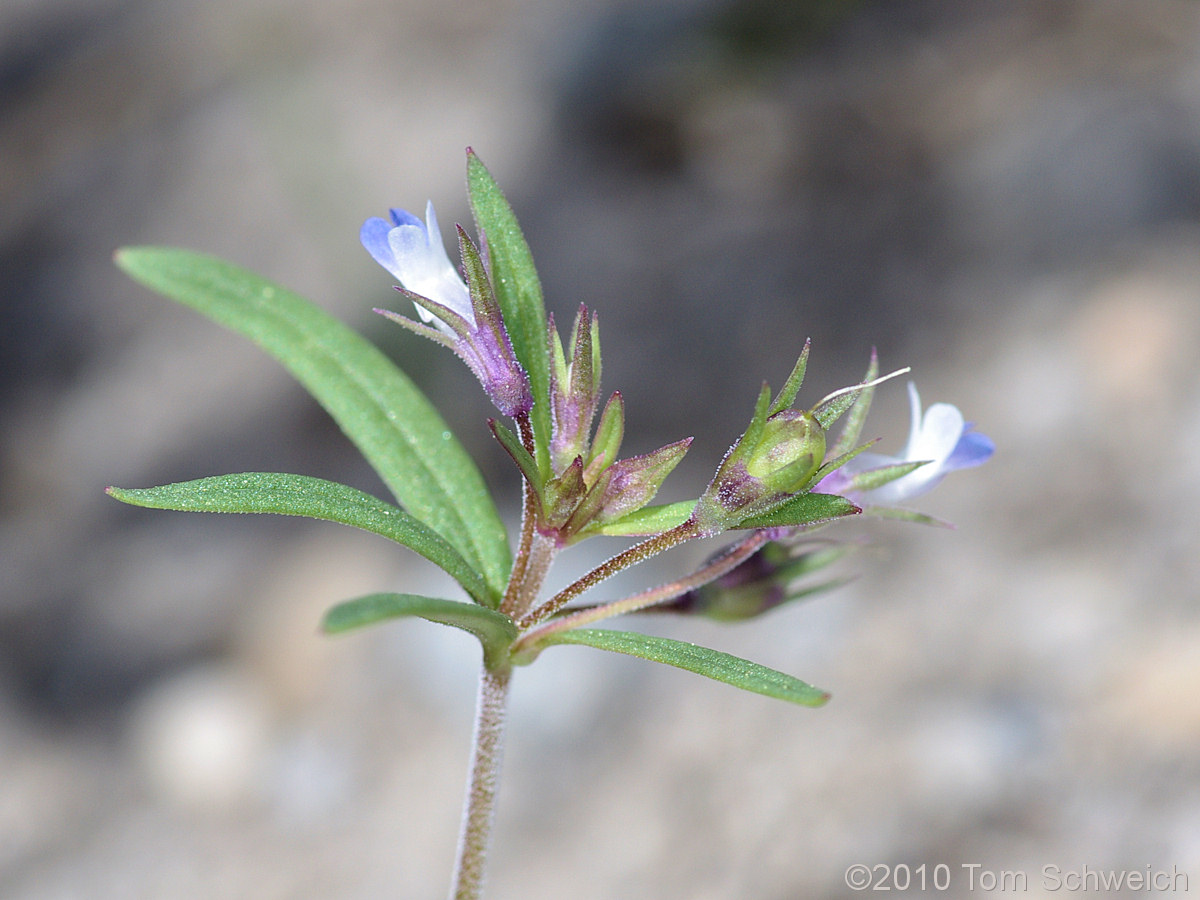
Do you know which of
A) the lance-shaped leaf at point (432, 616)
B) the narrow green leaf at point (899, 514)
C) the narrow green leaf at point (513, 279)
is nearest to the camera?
the lance-shaped leaf at point (432, 616)

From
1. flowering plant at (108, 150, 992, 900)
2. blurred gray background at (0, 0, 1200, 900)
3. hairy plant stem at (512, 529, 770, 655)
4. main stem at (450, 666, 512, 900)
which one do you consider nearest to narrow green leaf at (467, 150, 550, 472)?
flowering plant at (108, 150, 992, 900)

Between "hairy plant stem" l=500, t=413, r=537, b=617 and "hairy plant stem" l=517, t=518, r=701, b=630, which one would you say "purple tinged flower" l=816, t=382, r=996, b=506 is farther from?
"hairy plant stem" l=500, t=413, r=537, b=617

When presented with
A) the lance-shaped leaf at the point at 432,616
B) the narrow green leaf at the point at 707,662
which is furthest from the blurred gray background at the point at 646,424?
the lance-shaped leaf at the point at 432,616

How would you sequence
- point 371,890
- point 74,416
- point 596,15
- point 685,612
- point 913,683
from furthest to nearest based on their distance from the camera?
1. point 596,15
2. point 74,416
3. point 371,890
4. point 913,683
5. point 685,612

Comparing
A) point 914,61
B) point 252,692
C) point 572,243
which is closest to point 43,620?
point 252,692

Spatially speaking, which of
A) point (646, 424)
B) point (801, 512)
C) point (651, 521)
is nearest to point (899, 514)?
point (801, 512)

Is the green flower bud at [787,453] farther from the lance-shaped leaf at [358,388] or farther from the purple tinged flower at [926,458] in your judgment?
the lance-shaped leaf at [358,388]

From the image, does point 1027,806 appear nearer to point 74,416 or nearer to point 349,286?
point 349,286

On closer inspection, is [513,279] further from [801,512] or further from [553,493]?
[801,512]
